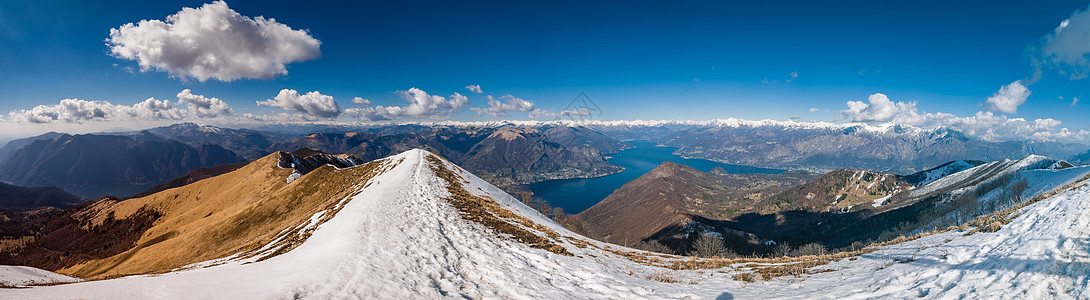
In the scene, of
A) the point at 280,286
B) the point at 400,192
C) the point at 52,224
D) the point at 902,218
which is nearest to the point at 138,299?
the point at 280,286

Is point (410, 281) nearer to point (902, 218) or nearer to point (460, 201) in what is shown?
point (460, 201)

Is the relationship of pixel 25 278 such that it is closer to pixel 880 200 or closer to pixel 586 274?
pixel 586 274

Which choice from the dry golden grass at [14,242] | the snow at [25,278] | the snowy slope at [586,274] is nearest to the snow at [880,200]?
the snowy slope at [586,274]

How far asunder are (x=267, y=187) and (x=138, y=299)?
55477 millimetres

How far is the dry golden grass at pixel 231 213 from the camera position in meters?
28.1

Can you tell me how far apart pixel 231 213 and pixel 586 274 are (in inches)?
2093

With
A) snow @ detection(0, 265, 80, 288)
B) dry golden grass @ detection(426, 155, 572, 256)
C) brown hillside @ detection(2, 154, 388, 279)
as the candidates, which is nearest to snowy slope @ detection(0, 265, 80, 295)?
snow @ detection(0, 265, 80, 288)

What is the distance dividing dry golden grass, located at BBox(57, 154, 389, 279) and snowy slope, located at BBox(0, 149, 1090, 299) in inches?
365

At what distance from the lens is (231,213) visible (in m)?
41.8

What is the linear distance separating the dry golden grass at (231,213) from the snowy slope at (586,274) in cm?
928

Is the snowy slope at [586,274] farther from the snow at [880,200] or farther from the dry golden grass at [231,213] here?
the snow at [880,200]

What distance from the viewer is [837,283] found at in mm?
8992

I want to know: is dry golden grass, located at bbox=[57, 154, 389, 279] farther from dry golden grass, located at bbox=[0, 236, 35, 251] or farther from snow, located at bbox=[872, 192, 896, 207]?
snow, located at bbox=[872, 192, 896, 207]

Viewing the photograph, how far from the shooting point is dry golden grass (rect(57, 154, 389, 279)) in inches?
1107
